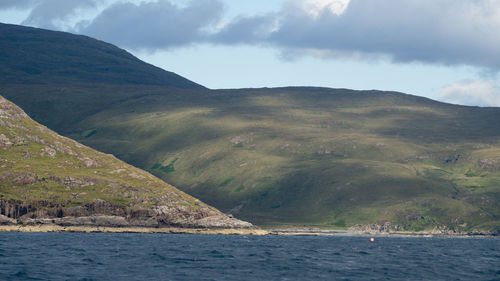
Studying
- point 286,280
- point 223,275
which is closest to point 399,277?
point 286,280

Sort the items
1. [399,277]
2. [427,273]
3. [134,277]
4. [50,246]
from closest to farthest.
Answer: [134,277], [399,277], [427,273], [50,246]

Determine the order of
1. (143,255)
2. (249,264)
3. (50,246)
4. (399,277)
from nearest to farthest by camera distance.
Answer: (399,277) → (249,264) → (143,255) → (50,246)

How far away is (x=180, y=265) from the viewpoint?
110 metres

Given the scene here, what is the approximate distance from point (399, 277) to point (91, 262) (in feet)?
148

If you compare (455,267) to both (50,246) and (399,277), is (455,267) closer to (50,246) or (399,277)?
(399,277)

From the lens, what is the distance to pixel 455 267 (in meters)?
120

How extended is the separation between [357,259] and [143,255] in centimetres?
3911

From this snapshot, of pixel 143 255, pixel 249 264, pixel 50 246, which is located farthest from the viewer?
pixel 50 246

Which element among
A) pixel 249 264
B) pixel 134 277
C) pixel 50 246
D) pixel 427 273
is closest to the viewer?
pixel 134 277

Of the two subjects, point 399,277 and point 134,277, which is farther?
point 399,277

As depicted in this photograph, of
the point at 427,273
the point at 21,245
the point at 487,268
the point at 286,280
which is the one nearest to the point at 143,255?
the point at 21,245

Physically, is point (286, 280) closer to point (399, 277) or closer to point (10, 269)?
point (399, 277)

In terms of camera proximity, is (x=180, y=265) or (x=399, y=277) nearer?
(x=399, y=277)

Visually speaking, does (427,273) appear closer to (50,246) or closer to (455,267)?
(455,267)
